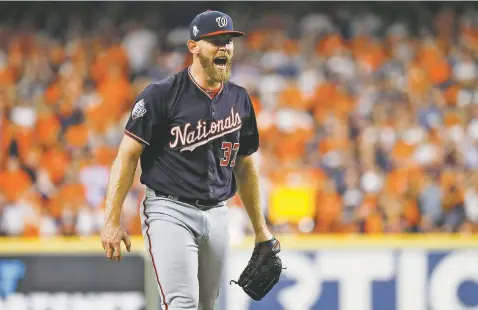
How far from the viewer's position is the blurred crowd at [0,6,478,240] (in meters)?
9.14

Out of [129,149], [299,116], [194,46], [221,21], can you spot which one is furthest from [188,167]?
[299,116]

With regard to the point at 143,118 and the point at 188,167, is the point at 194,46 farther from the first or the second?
the point at 188,167

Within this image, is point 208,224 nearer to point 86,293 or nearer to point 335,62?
point 86,293

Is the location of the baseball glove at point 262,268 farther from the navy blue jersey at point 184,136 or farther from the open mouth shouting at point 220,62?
the open mouth shouting at point 220,62

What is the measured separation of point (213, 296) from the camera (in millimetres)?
4172

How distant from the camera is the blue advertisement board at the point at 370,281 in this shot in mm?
6465

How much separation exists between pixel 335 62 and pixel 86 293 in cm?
664

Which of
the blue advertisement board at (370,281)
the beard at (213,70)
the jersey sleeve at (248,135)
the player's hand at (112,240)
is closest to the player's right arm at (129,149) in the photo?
the player's hand at (112,240)

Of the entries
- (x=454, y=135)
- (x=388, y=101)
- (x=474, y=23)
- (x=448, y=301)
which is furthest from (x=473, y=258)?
(x=474, y=23)

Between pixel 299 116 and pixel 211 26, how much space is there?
7012 millimetres

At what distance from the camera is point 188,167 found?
4055 millimetres

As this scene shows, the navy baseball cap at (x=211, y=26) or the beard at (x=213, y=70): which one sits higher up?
the navy baseball cap at (x=211, y=26)

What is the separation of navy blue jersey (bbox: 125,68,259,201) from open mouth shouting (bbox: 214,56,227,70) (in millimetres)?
147

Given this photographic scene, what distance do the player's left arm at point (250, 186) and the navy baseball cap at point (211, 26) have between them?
26.9 inches
